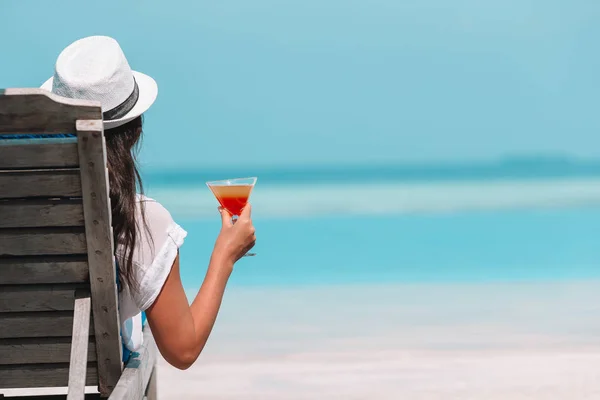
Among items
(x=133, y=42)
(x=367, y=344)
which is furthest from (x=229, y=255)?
(x=133, y=42)

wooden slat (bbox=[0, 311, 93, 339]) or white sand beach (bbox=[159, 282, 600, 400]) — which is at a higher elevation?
white sand beach (bbox=[159, 282, 600, 400])

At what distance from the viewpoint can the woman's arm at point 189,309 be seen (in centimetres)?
149

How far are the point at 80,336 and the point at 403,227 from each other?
843 cm

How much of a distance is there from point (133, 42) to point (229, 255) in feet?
61.8

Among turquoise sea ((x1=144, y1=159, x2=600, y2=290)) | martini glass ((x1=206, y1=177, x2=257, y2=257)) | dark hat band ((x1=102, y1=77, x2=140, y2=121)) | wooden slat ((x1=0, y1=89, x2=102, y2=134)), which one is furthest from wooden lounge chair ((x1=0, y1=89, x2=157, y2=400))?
turquoise sea ((x1=144, y1=159, x2=600, y2=290))

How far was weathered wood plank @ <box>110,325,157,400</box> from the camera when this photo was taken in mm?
1493

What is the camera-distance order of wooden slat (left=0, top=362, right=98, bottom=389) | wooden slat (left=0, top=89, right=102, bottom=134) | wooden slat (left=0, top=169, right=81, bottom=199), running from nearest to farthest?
wooden slat (left=0, top=89, right=102, bottom=134)
wooden slat (left=0, top=169, right=81, bottom=199)
wooden slat (left=0, top=362, right=98, bottom=389)

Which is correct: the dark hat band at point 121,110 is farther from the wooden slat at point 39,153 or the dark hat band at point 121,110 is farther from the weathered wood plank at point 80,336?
the weathered wood plank at point 80,336

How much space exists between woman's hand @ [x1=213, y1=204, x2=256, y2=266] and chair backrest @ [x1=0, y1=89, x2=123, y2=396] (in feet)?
0.72

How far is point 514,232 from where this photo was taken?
9.30 metres

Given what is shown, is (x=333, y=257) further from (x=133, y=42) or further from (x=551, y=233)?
(x=133, y=42)

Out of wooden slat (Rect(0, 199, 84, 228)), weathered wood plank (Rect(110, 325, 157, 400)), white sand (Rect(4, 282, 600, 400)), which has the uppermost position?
white sand (Rect(4, 282, 600, 400))

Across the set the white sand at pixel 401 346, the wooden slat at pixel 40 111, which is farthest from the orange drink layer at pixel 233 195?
the white sand at pixel 401 346

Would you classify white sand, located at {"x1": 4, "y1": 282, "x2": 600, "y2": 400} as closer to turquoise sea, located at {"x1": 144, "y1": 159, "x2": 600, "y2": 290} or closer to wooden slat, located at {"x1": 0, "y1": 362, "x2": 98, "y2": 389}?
turquoise sea, located at {"x1": 144, "y1": 159, "x2": 600, "y2": 290}
